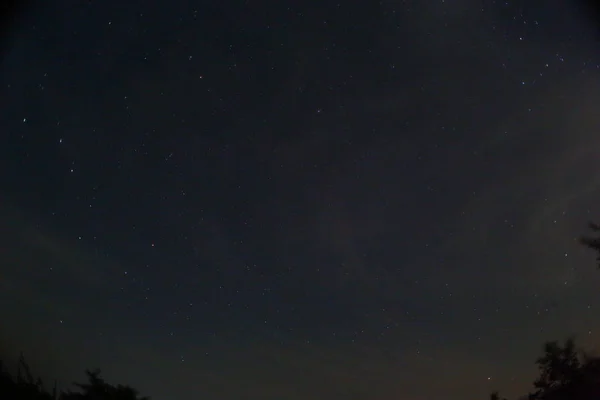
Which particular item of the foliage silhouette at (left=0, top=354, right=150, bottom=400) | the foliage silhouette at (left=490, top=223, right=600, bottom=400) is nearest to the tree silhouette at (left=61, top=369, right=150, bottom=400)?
the foliage silhouette at (left=0, top=354, right=150, bottom=400)

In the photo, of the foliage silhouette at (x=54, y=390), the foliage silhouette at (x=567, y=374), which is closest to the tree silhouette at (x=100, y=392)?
the foliage silhouette at (x=54, y=390)

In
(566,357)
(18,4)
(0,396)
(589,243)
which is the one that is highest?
(589,243)

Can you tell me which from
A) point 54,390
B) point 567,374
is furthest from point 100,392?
point 567,374

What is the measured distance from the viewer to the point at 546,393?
15.0 metres

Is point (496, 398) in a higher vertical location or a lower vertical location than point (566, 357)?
lower

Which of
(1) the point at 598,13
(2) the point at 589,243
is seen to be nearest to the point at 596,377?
(2) the point at 589,243

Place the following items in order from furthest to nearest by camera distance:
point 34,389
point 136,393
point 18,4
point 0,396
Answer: point 136,393 < point 34,389 < point 0,396 < point 18,4

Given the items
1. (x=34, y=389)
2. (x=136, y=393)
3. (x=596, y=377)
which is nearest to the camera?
(x=34, y=389)

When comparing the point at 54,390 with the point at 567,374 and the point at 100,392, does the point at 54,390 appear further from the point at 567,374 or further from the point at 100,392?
the point at 567,374

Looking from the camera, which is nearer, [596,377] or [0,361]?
[0,361]

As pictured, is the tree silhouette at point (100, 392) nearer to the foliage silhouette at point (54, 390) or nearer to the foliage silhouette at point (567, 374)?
the foliage silhouette at point (54, 390)

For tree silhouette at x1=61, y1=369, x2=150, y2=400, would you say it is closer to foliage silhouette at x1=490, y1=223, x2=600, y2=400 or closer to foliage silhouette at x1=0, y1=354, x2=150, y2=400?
foliage silhouette at x1=0, y1=354, x2=150, y2=400

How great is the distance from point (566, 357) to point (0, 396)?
19057mm

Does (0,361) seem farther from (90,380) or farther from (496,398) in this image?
(496,398)
